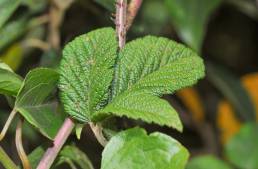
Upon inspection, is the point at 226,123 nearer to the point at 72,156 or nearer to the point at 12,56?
the point at 12,56

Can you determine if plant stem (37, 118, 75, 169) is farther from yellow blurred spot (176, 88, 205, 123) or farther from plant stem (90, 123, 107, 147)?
yellow blurred spot (176, 88, 205, 123)

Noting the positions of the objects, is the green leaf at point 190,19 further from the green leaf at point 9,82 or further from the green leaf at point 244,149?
the green leaf at point 9,82

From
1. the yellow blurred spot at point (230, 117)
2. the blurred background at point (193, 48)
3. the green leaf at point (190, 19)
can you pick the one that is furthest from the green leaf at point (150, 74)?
the yellow blurred spot at point (230, 117)

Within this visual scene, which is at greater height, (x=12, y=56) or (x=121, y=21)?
(x=121, y=21)

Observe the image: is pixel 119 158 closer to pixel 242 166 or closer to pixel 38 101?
pixel 38 101

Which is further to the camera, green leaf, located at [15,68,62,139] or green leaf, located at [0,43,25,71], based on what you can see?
green leaf, located at [0,43,25,71]

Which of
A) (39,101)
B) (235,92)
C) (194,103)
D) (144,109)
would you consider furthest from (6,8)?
(194,103)

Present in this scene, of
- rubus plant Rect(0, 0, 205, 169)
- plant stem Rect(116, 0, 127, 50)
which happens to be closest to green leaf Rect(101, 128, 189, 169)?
rubus plant Rect(0, 0, 205, 169)
